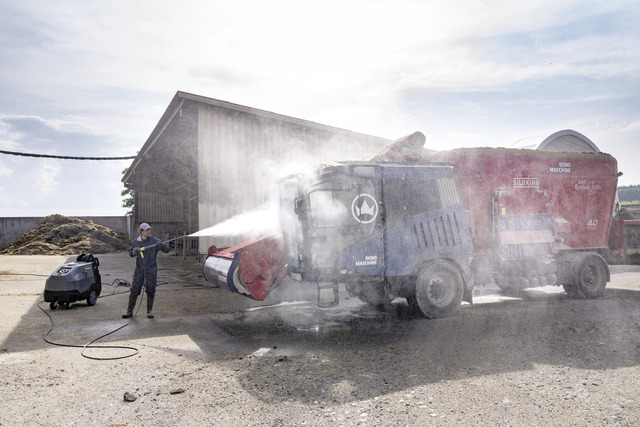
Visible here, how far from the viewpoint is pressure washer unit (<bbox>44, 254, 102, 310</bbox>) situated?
8516 mm

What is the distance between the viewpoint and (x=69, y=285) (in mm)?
8523

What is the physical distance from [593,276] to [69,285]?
11.7 m

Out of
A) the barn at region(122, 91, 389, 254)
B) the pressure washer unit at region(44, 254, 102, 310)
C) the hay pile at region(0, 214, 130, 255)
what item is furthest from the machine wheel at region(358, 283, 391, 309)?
the hay pile at region(0, 214, 130, 255)

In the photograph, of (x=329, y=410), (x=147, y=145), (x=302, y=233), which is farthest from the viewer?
(x=147, y=145)

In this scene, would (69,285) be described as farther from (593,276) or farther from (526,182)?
(593,276)

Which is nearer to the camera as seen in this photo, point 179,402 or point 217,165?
point 179,402

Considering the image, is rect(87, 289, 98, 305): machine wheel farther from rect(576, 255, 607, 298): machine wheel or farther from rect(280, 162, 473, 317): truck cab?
rect(576, 255, 607, 298): machine wheel

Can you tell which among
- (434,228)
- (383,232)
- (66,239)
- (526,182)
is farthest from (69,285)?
(66,239)

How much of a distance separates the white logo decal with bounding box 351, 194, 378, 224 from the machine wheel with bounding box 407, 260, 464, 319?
4.66 feet

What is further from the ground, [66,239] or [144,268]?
[66,239]

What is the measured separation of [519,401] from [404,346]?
202 centimetres

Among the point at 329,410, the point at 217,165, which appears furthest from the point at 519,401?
the point at 217,165

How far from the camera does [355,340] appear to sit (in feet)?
21.0

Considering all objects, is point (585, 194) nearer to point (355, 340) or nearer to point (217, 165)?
point (355, 340)
